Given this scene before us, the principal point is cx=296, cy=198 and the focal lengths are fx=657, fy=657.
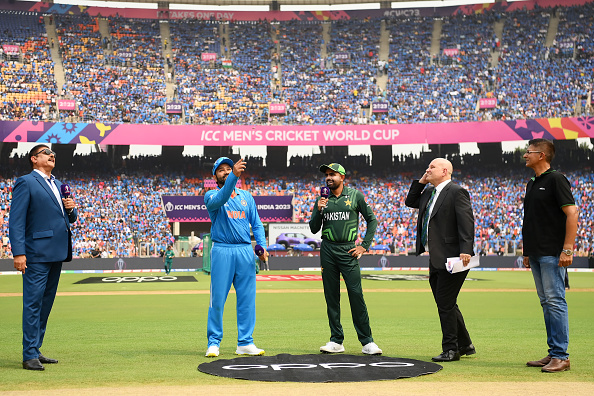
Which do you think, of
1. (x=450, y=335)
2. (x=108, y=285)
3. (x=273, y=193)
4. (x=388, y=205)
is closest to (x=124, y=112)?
(x=273, y=193)

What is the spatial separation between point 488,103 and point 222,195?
4139 cm

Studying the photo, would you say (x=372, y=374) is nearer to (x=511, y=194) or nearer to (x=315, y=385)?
(x=315, y=385)

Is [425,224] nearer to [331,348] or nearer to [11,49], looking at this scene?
[331,348]

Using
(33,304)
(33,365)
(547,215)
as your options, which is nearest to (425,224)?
(547,215)

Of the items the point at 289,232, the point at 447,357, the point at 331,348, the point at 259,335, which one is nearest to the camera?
the point at 447,357

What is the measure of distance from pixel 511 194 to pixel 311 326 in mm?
35697

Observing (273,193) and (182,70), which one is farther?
(182,70)

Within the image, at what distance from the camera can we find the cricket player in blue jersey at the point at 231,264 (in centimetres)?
785

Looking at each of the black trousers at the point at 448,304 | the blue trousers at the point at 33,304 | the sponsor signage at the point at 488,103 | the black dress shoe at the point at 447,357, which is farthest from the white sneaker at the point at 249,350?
the sponsor signage at the point at 488,103

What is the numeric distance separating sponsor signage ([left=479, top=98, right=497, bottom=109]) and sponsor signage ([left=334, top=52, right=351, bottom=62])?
11.1 m

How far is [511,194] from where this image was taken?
43.9 metres

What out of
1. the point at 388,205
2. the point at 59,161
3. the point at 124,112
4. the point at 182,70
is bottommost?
the point at 388,205

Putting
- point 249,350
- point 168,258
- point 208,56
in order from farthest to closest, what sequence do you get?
1. point 208,56
2. point 168,258
3. point 249,350

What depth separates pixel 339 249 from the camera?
8172 millimetres
